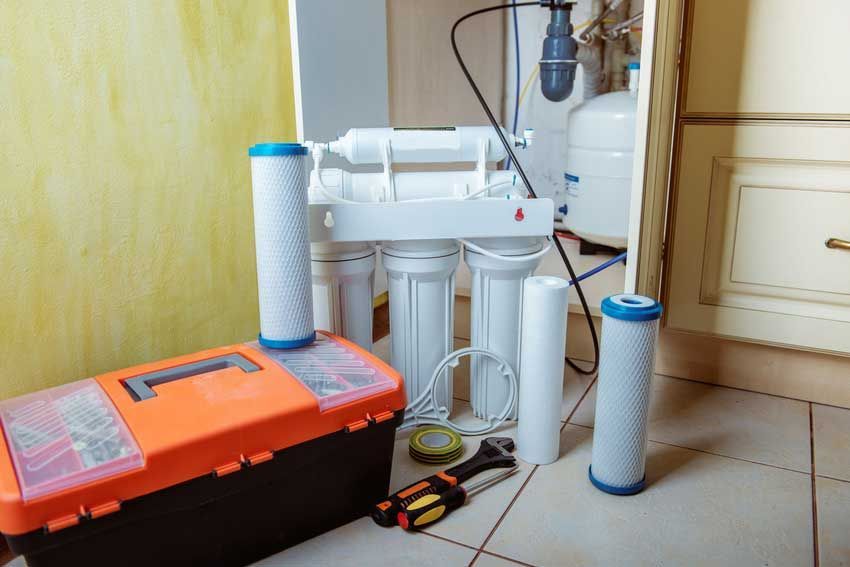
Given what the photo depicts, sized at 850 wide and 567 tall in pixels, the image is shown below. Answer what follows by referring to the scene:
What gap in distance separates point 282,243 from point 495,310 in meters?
0.30

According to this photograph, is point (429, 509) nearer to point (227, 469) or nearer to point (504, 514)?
point (504, 514)

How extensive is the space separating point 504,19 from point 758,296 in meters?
0.88

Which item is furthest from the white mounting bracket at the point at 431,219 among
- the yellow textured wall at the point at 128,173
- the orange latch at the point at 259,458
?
the orange latch at the point at 259,458

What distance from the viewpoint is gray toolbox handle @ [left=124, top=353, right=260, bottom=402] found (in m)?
0.65

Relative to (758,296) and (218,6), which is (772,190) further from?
(218,6)

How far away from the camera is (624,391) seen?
738 mm

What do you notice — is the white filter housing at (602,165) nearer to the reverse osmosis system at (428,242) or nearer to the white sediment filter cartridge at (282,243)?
the reverse osmosis system at (428,242)

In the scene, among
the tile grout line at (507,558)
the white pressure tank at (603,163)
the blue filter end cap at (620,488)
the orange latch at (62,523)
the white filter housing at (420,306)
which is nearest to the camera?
the orange latch at (62,523)

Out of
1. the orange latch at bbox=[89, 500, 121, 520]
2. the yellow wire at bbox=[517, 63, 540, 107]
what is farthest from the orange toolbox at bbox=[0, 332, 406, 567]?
the yellow wire at bbox=[517, 63, 540, 107]

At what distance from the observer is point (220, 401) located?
0.63 metres

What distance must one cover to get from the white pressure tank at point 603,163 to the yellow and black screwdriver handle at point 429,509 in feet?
2.18

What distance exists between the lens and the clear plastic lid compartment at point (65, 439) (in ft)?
1.71

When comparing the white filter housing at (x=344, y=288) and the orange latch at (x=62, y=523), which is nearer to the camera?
the orange latch at (x=62, y=523)

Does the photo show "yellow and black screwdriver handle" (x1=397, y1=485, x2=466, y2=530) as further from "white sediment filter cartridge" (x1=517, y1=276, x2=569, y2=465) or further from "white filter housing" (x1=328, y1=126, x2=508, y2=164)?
"white filter housing" (x1=328, y1=126, x2=508, y2=164)
